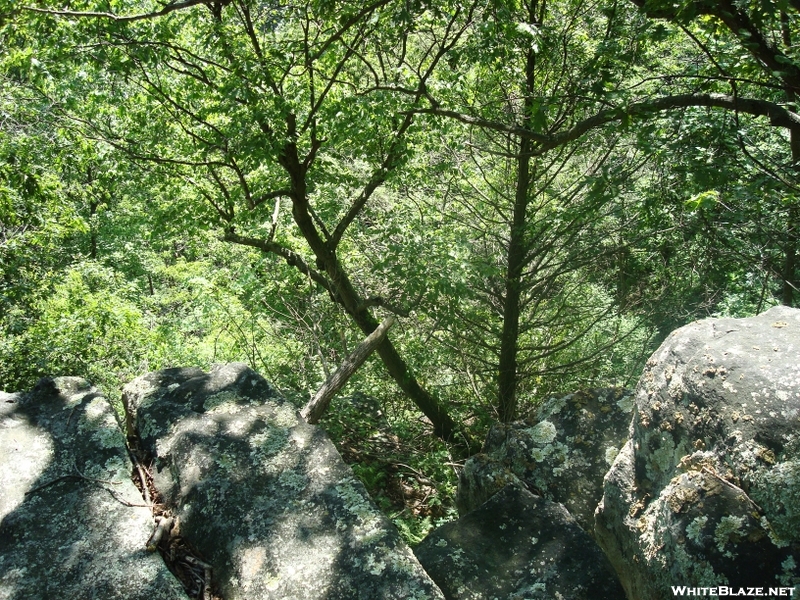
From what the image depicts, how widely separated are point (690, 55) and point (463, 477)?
203 inches

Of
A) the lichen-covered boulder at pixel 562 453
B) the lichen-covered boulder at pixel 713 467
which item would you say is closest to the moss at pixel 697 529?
the lichen-covered boulder at pixel 713 467

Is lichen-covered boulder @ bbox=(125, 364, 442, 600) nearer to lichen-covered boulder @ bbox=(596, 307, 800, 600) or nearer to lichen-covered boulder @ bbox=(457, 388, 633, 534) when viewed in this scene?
lichen-covered boulder @ bbox=(596, 307, 800, 600)

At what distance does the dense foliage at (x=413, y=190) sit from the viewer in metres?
5.35

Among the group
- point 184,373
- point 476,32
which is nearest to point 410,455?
point 184,373

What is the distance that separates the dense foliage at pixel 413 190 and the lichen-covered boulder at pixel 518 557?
270cm

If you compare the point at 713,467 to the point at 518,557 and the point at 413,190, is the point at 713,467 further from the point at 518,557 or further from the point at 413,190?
the point at 413,190

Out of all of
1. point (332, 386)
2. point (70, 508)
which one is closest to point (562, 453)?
point (332, 386)

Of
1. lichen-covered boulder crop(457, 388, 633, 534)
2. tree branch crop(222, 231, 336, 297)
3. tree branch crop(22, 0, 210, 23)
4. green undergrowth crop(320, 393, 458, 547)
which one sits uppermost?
tree branch crop(22, 0, 210, 23)

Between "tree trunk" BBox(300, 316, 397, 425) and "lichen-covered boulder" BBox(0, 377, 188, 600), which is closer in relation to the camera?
"lichen-covered boulder" BBox(0, 377, 188, 600)

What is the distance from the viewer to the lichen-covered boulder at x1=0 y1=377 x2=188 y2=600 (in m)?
2.26

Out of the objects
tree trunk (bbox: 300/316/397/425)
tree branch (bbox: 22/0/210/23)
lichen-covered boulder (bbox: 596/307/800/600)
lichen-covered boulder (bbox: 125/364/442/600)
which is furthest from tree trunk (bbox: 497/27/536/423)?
lichen-covered boulder (bbox: 125/364/442/600)

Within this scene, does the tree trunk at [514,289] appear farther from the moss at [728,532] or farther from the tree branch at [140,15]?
the moss at [728,532]

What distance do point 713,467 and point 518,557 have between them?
1.13 meters

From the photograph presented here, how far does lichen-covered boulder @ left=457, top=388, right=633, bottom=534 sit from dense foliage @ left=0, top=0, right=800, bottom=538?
6.19 feet
